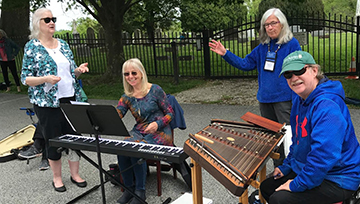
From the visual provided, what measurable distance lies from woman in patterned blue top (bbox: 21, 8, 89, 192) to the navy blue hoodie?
2.67 m

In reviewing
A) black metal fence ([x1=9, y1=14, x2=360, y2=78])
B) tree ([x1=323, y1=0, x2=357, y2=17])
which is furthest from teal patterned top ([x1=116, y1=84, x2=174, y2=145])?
tree ([x1=323, y1=0, x2=357, y2=17])

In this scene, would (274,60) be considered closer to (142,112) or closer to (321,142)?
(142,112)

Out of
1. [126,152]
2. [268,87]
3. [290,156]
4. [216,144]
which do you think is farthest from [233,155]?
[268,87]

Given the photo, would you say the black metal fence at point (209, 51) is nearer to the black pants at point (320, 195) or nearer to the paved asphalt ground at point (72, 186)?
the paved asphalt ground at point (72, 186)

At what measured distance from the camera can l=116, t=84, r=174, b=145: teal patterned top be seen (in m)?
4.15

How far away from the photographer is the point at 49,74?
163 inches

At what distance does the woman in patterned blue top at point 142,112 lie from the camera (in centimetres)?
403

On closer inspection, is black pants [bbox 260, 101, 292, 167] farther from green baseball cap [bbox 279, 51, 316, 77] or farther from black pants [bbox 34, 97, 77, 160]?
black pants [bbox 34, 97, 77, 160]

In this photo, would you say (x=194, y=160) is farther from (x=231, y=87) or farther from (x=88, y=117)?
(x=231, y=87)

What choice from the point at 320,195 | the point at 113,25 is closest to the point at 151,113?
the point at 320,195

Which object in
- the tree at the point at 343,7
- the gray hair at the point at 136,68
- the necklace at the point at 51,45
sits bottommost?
the gray hair at the point at 136,68

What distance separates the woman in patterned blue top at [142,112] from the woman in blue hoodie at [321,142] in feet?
5.90

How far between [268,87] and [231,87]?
6.65 m

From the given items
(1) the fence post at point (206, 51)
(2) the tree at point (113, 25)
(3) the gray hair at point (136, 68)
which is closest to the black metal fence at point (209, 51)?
(1) the fence post at point (206, 51)
